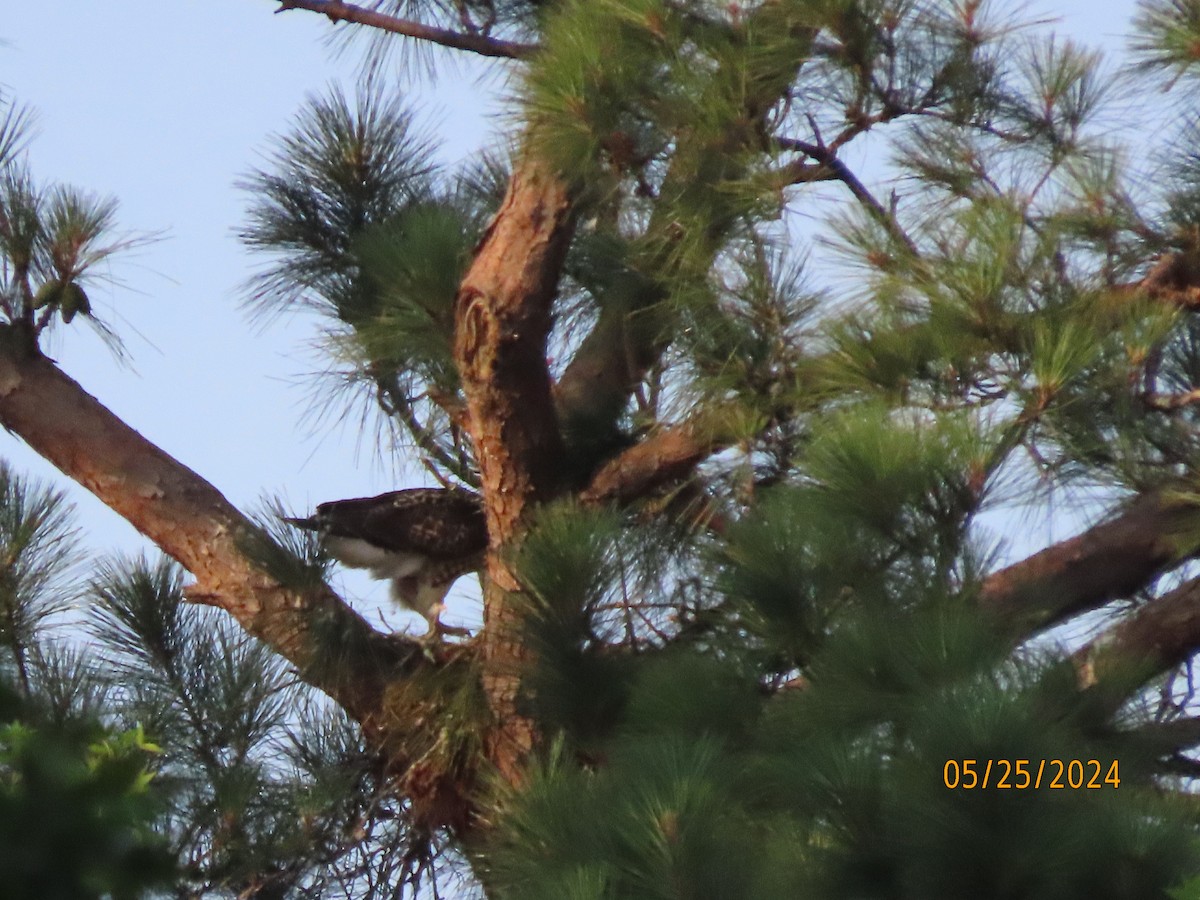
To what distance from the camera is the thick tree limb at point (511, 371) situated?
2676 millimetres

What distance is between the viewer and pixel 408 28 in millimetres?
3334

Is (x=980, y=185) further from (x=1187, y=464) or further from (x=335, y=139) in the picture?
(x=335, y=139)

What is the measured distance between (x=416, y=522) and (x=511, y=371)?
1064 millimetres

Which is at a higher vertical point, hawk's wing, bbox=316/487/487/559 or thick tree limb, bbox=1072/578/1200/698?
hawk's wing, bbox=316/487/487/559

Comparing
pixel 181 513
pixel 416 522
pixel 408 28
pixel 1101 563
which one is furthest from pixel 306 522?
pixel 1101 563

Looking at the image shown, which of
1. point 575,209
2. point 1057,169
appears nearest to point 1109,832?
point 1057,169

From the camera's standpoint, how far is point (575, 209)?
2732 millimetres

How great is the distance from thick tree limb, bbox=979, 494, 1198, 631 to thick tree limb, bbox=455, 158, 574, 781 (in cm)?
78

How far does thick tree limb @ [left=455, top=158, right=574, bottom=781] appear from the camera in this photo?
2676 mm

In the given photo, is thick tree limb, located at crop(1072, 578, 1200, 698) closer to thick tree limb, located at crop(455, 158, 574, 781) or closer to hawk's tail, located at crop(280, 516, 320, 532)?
thick tree limb, located at crop(455, 158, 574, 781)
